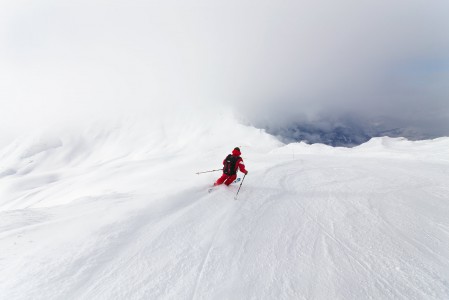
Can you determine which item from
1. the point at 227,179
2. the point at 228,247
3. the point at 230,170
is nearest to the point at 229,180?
the point at 227,179

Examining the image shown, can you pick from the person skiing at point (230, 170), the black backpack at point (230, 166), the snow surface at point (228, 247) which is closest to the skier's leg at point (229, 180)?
the person skiing at point (230, 170)

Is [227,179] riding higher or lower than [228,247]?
higher

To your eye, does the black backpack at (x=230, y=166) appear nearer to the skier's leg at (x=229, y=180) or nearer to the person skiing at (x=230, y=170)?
the person skiing at (x=230, y=170)

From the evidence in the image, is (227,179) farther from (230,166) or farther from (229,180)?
(230,166)

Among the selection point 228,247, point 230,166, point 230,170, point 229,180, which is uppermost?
point 230,166

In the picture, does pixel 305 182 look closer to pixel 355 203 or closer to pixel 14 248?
pixel 355 203

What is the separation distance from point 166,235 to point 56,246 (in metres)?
2.60

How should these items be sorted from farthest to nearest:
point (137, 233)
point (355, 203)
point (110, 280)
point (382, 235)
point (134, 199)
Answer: point (355, 203) < point (134, 199) < point (382, 235) < point (137, 233) < point (110, 280)

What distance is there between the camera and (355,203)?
1144 centimetres

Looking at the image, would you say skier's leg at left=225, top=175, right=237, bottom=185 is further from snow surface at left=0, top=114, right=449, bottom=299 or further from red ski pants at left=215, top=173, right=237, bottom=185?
Answer: snow surface at left=0, top=114, right=449, bottom=299

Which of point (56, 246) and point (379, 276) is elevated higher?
point (56, 246)

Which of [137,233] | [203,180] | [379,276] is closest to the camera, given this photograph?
[379,276]

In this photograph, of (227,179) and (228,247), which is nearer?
(228,247)

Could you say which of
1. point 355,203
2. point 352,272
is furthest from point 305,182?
point 352,272
